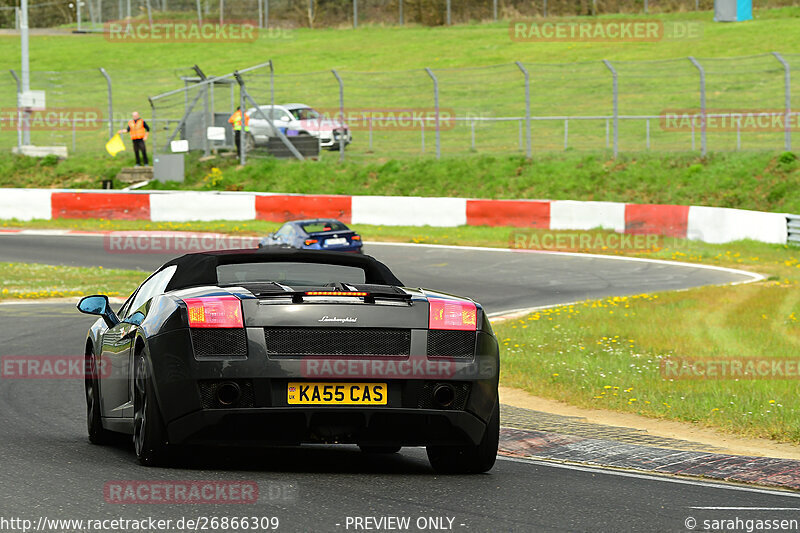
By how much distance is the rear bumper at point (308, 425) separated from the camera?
6.46 meters

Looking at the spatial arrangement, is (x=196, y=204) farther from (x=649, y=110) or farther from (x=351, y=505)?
(x=351, y=505)

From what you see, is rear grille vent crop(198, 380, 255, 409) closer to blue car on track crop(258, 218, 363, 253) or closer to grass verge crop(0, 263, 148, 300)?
grass verge crop(0, 263, 148, 300)

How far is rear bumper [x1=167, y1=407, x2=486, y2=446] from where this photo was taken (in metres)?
6.46

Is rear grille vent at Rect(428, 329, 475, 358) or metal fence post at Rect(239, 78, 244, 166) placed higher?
metal fence post at Rect(239, 78, 244, 166)

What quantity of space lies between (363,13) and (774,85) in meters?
32.9

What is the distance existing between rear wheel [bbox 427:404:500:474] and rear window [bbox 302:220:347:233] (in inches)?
715
